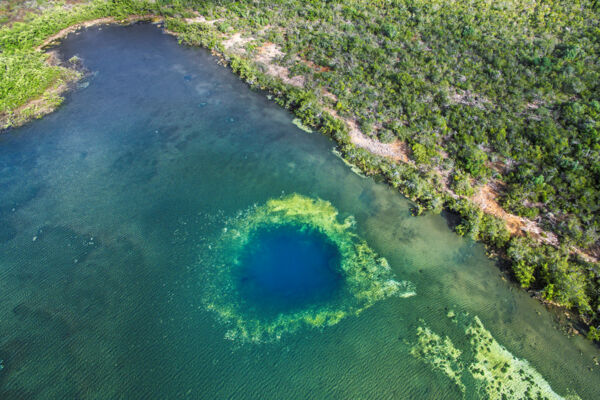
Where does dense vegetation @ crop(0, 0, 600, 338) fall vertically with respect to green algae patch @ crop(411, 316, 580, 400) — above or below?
above

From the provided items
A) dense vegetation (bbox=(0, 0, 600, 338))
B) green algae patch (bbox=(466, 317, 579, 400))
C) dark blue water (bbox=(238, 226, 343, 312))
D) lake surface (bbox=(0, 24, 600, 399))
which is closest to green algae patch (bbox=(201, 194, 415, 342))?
lake surface (bbox=(0, 24, 600, 399))

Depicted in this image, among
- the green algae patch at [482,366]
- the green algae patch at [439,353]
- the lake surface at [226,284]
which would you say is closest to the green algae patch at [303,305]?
the lake surface at [226,284]

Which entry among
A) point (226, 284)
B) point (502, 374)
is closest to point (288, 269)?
point (226, 284)

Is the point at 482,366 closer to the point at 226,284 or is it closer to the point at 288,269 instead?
the point at 288,269

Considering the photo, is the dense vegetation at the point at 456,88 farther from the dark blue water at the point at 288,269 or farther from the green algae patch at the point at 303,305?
the dark blue water at the point at 288,269

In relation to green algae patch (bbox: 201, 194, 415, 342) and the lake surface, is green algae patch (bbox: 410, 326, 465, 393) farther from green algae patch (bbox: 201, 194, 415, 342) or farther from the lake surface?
green algae patch (bbox: 201, 194, 415, 342)

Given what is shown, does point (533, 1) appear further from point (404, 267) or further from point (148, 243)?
point (148, 243)

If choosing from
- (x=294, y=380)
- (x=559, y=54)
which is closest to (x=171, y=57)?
(x=294, y=380)
